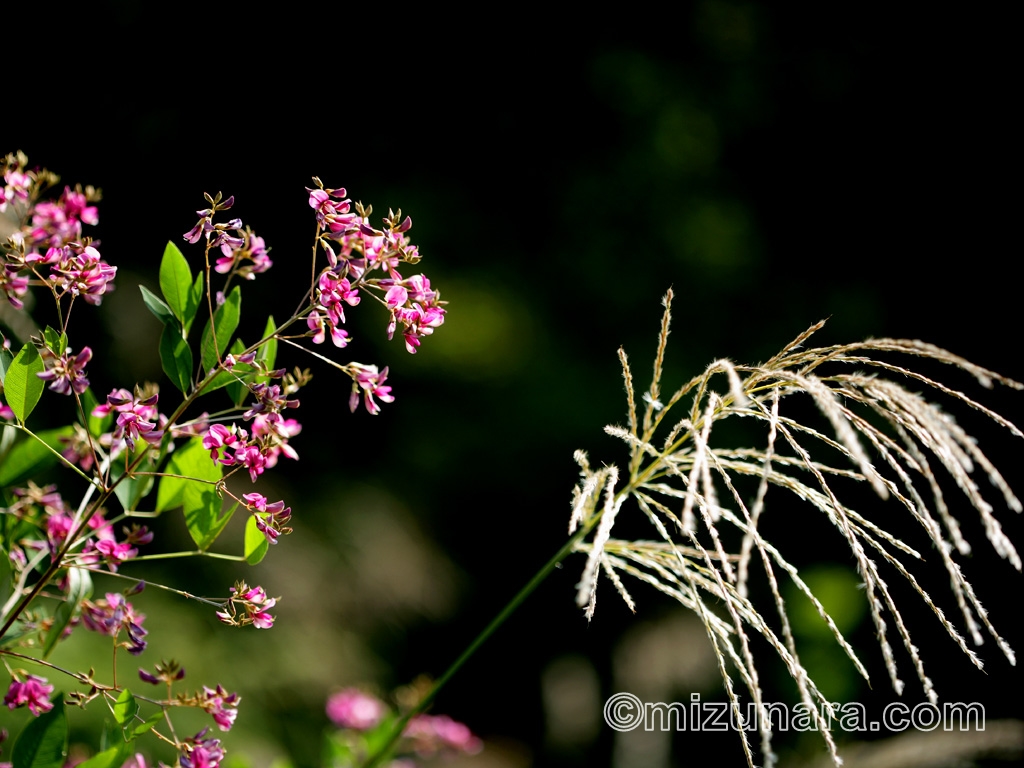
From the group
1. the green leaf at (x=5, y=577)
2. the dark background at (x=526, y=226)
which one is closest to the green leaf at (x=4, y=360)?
the green leaf at (x=5, y=577)

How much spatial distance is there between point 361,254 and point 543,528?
2.29m

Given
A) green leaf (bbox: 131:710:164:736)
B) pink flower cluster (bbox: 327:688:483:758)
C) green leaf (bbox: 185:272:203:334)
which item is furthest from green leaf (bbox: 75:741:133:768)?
pink flower cluster (bbox: 327:688:483:758)

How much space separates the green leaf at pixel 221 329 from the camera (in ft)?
1.55

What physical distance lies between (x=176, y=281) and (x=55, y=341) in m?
0.07

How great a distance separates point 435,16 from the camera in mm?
2727

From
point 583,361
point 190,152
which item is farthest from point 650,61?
point 190,152

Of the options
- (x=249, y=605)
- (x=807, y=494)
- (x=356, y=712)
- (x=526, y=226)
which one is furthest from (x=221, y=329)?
(x=526, y=226)

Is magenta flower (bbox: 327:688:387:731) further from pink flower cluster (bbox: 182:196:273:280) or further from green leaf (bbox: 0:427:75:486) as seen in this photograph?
pink flower cluster (bbox: 182:196:273:280)

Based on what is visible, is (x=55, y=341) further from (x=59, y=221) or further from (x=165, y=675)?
(x=165, y=675)

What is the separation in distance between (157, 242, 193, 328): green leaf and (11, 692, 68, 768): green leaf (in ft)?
0.69

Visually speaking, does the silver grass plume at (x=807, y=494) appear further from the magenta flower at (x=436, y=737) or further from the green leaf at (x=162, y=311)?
the magenta flower at (x=436, y=737)

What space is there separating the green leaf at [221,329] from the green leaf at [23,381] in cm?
8

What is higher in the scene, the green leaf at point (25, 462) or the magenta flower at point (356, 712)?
the green leaf at point (25, 462)

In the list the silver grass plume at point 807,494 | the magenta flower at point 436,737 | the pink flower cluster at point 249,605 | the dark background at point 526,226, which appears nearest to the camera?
the silver grass plume at point 807,494
